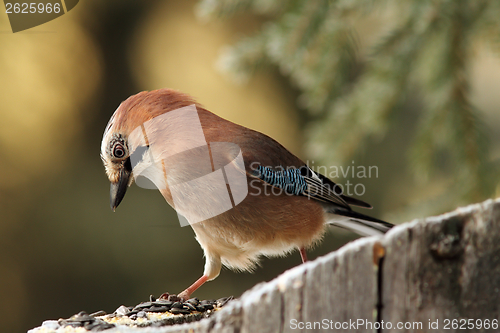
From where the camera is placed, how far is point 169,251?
410cm

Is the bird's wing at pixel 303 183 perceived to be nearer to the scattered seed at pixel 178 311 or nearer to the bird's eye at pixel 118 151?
the bird's eye at pixel 118 151

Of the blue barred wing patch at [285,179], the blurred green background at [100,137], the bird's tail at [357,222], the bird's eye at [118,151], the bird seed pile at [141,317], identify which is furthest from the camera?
the blurred green background at [100,137]

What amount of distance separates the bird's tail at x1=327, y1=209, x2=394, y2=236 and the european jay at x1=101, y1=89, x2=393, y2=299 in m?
0.40

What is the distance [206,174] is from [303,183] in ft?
2.11

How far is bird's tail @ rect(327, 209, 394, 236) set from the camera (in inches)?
101

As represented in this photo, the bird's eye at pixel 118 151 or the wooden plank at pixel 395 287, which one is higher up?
the bird's eye at pixel 118 151

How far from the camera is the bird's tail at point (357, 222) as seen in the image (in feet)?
8.43

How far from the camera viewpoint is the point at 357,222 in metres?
2.67

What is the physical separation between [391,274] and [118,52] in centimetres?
385

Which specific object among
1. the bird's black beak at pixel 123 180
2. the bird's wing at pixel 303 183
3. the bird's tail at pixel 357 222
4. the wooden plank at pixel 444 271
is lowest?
the bird's tail at pixel 357 222

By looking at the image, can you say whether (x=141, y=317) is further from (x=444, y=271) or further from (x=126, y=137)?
(x=444, y=271)

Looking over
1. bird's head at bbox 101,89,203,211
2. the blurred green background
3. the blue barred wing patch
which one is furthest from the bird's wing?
bird's head at bbox 101,89,203,211

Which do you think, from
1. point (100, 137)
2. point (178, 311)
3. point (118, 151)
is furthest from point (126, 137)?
point (100, 137)

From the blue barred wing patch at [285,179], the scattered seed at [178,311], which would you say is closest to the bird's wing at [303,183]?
the blue barred wing patch at [285,179]
